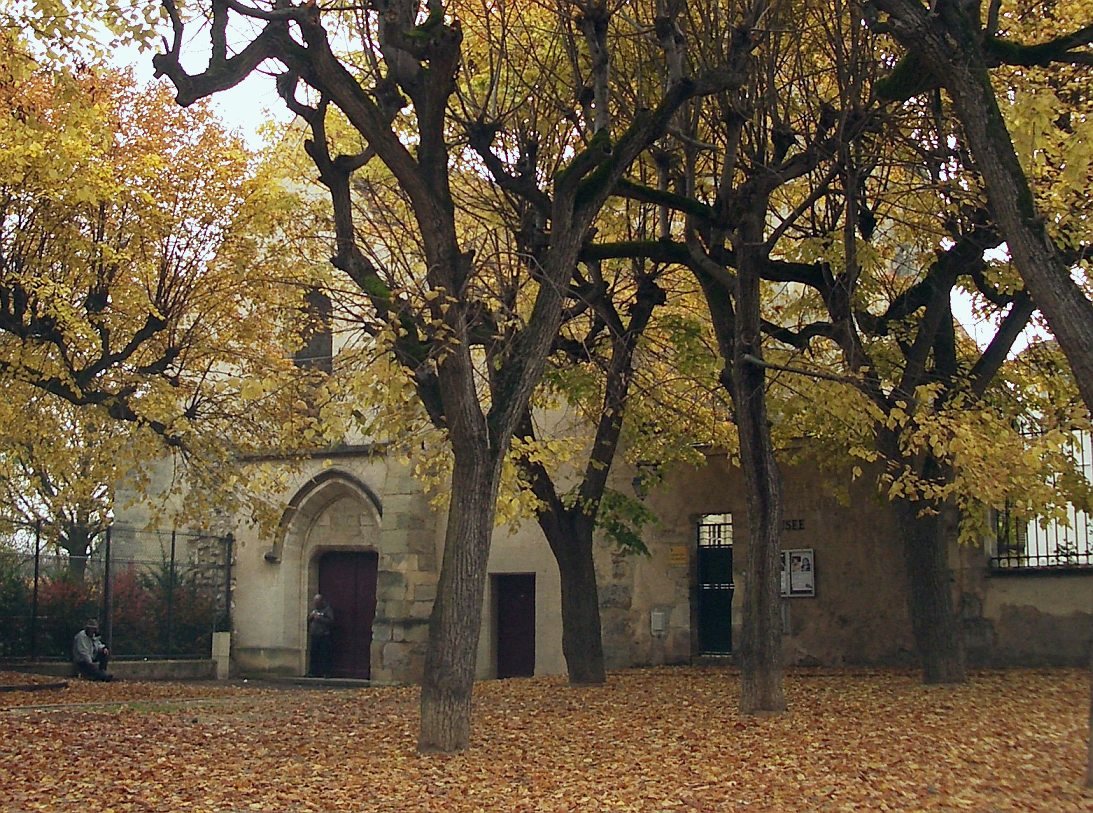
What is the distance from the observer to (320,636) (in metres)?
25.0

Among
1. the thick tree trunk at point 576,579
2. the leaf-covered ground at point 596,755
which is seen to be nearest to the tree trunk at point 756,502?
the leaf-covered ground at point 596,755

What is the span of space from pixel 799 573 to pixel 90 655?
11.6m

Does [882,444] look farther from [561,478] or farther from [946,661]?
[561,478]

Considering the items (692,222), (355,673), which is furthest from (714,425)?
(355,673)

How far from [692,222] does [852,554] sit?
24.7 feet

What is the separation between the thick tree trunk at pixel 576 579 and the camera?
15.1 metres

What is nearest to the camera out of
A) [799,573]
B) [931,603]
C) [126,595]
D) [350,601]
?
[931,603]

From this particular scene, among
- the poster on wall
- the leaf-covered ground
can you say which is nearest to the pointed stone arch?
the poster on wall

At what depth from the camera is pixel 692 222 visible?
12.6m

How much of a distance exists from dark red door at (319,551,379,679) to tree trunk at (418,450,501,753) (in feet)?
50.8

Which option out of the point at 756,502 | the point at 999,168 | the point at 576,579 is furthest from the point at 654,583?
the point at 999,168

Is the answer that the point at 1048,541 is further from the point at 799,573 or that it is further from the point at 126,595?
the point at 126,595

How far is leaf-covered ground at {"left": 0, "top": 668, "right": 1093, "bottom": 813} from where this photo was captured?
820cm

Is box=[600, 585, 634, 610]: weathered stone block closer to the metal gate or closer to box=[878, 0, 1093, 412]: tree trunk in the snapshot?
the metal gate
